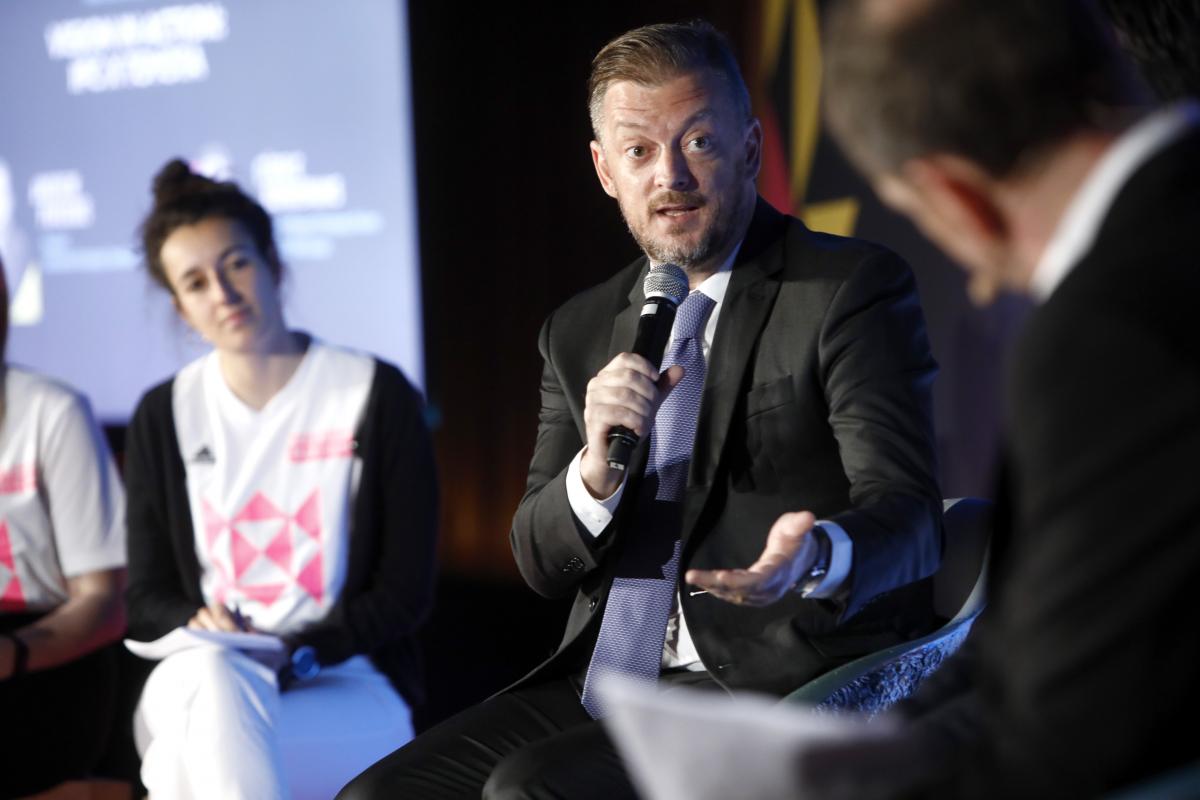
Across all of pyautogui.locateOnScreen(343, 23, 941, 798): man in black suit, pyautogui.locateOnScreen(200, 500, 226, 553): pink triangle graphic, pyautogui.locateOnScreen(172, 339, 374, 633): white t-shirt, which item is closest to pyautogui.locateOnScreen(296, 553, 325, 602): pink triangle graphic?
pyautogui.locateOnScreen(172, 339, 374, 633): white t-shirt

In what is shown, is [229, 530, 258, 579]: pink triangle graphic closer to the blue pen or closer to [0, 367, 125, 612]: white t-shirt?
the blue pen

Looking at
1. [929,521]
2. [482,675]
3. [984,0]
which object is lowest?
[482,675]

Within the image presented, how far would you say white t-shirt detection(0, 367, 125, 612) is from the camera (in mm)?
3121

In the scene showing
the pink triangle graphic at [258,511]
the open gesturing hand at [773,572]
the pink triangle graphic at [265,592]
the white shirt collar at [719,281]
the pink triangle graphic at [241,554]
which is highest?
the white shirt collar at [719,281]

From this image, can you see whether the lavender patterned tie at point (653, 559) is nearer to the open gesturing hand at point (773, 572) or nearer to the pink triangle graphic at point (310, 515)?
the open gesturing hand at point (773, 572)

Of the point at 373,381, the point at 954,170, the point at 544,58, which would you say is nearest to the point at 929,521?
the point at 954,170

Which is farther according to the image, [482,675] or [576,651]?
[482,675]

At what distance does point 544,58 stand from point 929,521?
352 centimetres

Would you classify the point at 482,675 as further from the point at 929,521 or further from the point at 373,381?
the point at 929,521

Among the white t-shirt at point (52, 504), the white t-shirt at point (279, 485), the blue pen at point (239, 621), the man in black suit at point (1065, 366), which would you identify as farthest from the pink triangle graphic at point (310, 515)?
the man in black suit at point (1065, 366)

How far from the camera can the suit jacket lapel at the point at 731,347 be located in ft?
6.64

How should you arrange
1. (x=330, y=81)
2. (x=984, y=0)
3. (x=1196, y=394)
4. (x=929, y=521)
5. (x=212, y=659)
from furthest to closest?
1. (x=330, y=81)
2. (x=212, y=659)
3. (x=929, y=521)
4. (x=984, y=0)
5. (x=1196, y=394)

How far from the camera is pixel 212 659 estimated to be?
93.4 inches

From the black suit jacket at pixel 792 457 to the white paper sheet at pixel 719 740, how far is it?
937mm
